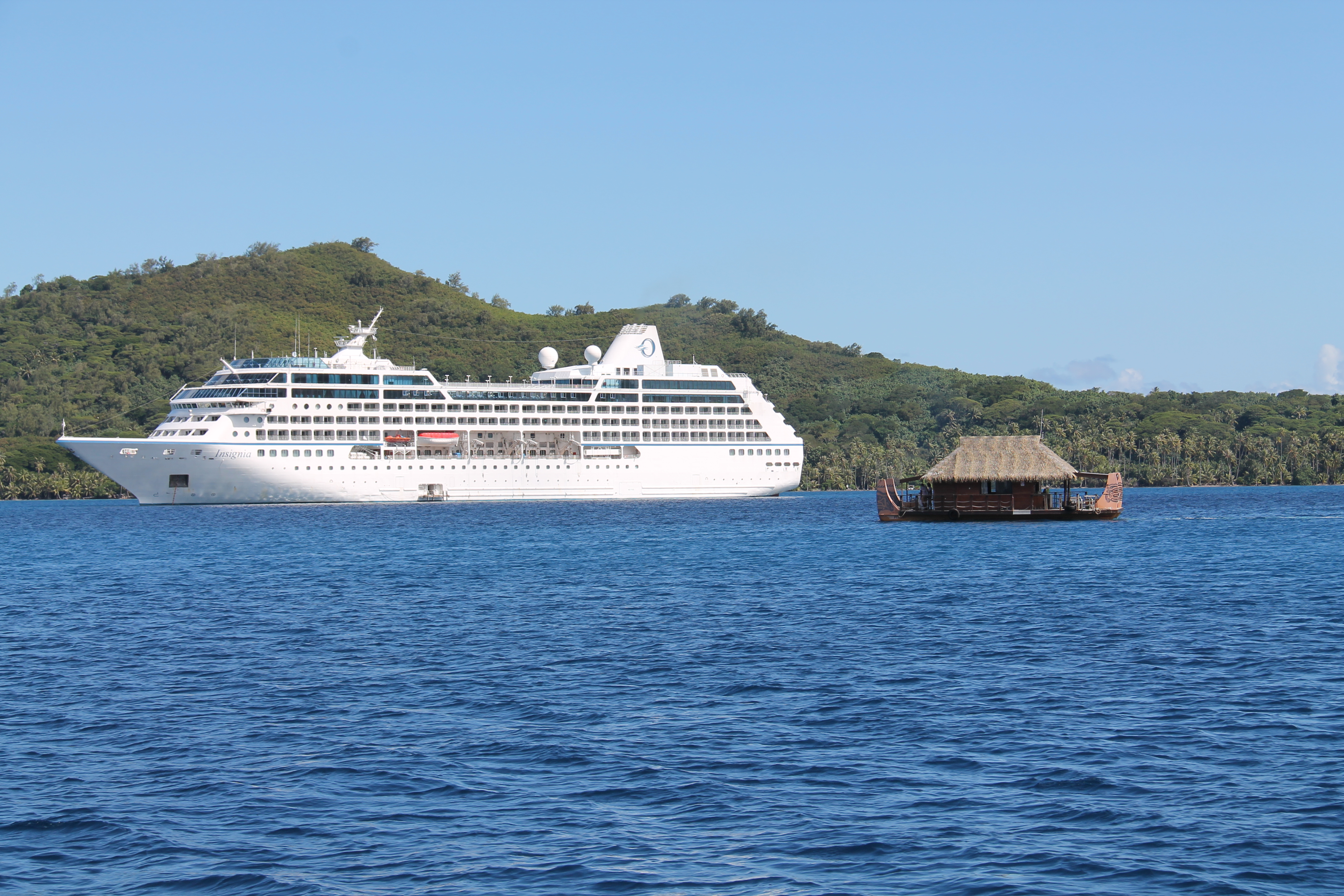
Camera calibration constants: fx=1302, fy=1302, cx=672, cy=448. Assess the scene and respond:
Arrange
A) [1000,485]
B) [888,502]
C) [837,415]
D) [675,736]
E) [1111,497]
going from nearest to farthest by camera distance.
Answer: [675,736] < [1000,485] < [1111,497] < [888,502] < [837,415]

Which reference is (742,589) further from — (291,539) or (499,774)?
(291,539)

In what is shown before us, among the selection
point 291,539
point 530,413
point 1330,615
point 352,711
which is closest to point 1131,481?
point 530,413

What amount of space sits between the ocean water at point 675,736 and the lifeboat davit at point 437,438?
198ft

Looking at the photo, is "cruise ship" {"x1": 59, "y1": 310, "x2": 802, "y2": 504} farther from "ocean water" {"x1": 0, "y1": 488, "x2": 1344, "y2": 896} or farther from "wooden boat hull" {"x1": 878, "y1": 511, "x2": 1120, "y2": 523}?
"ocean water" {"x1": 0, "y1": 488, "x2": 1344, "y2": 896}

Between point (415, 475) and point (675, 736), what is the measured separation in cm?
8321

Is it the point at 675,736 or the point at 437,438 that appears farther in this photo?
the point at 437,438

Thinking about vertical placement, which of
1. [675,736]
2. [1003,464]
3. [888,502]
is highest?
[1003,464]

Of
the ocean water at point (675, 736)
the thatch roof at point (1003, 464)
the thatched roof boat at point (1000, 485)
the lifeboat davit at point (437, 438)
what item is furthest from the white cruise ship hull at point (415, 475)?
the ocean water at point (675, 736)

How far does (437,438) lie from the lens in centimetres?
10244

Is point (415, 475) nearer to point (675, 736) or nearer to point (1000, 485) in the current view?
point (1000, 485)

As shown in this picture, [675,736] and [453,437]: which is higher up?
[453,437]

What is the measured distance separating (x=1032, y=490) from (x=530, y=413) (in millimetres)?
46162

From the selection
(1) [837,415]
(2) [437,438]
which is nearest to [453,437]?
(2) [437,438]

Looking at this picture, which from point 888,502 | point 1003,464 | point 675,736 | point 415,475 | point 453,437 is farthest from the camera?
point 453,437
